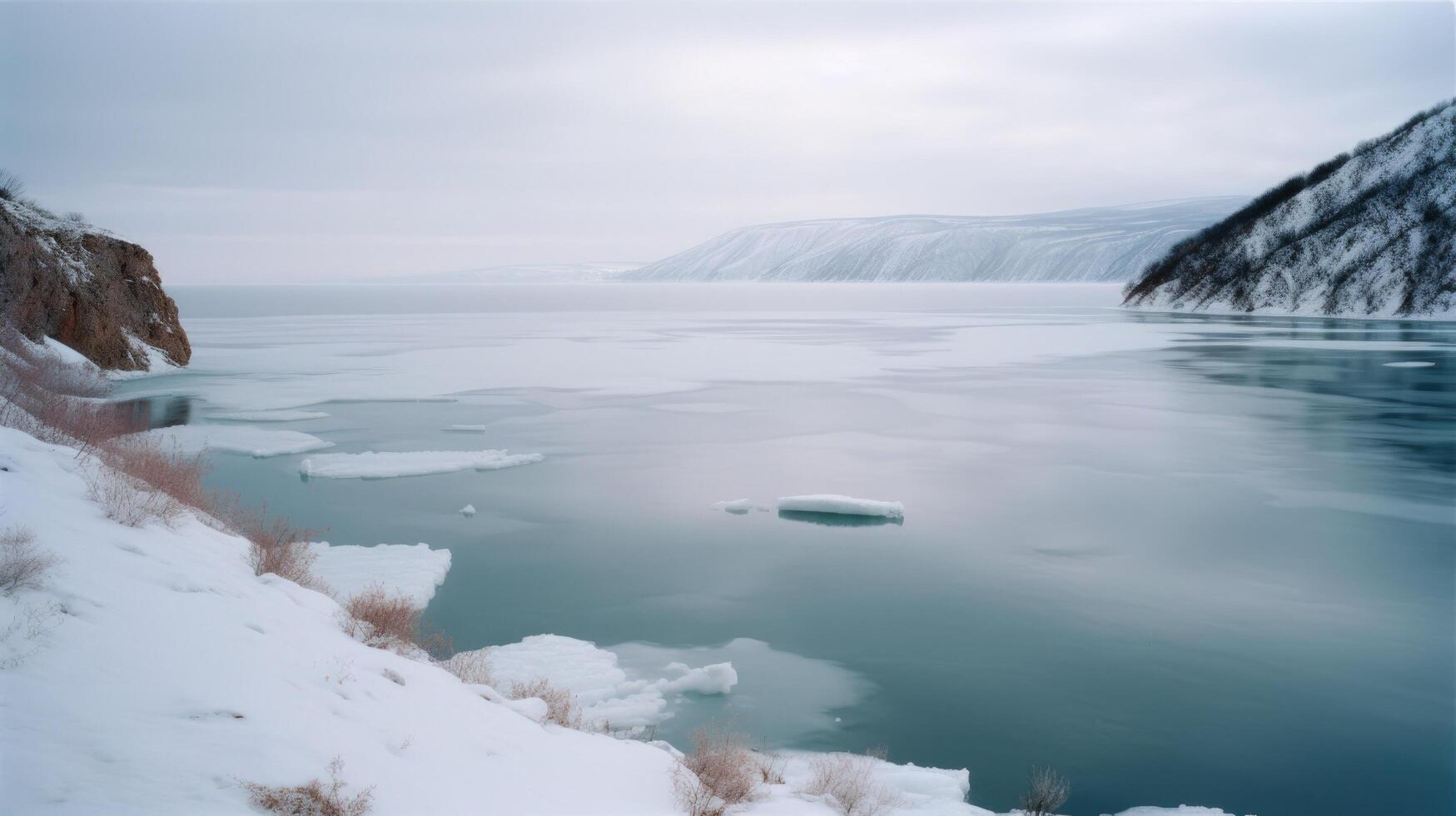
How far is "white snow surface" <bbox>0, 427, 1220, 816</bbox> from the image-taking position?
3932 millimetres

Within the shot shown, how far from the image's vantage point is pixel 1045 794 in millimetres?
5879

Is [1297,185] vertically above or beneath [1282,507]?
above

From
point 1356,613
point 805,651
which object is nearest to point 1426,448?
point 1356,613

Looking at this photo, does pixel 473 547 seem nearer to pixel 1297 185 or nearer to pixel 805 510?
pixel 805 510

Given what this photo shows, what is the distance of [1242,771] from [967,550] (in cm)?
478

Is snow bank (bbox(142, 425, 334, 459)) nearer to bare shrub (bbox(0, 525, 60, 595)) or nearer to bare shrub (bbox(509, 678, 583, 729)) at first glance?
bare shrub (bbox(509, 678, 583, 729))

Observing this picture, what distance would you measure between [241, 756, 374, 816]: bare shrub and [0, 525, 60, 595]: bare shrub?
191 centimetres

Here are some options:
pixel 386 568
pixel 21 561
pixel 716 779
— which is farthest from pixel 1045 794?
pixel 386 568

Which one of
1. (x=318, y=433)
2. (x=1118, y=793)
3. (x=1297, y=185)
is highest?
(x=1297, y=185)

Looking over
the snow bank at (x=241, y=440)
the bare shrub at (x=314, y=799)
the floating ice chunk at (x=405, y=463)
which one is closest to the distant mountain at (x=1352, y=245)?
the floating ice chunk at (x=405, y=463)

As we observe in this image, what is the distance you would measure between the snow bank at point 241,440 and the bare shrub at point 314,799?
1317 cm

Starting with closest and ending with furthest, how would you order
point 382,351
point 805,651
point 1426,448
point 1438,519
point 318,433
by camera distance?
1. point 805,651
2. point 1438,519
3. point 1426,448
4. point 318,433
5. point 382,351

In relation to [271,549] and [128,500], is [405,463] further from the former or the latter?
[128,500]

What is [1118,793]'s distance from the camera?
6.26 metres
